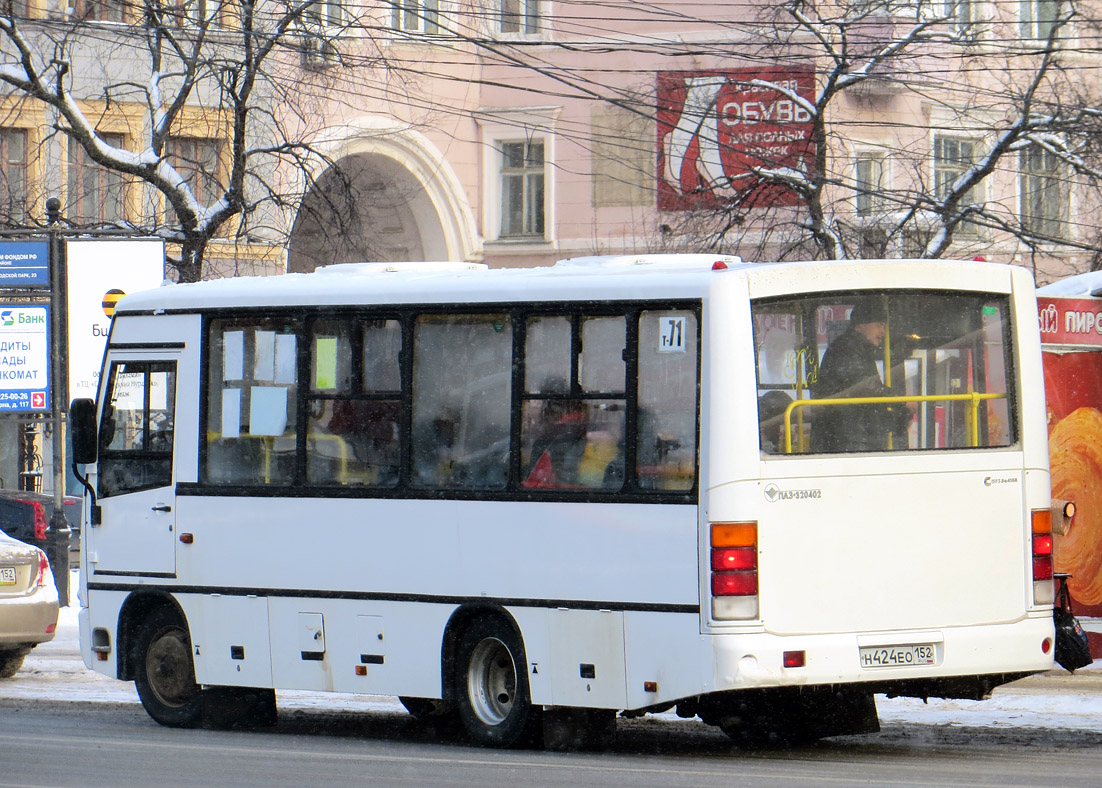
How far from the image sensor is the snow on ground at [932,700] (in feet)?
40.6

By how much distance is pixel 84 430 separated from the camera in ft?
42.1

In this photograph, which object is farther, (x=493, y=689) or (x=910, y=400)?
(x=493, y=689)

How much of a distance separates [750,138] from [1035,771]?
25.2 meters

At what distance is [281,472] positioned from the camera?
1184 cm

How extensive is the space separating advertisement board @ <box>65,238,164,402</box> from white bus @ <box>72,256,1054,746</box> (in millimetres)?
12138

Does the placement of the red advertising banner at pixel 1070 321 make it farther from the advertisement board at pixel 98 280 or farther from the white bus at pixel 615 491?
the advertisement board at pixel 98 280

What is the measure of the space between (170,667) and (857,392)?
15.7 ft

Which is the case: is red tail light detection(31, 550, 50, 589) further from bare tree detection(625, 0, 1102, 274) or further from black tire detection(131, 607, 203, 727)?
bare tree detection(625, 0, 1102, 274)

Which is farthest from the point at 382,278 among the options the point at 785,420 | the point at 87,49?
the point at 87,49

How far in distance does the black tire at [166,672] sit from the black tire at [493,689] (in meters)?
2.13

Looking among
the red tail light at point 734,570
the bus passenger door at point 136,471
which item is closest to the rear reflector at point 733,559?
the red tail light at point 734,570

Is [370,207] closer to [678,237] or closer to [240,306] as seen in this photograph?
[678,237]

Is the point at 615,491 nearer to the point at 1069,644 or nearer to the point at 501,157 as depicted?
the point at 1069,644

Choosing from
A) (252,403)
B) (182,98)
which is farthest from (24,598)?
(182,98)
